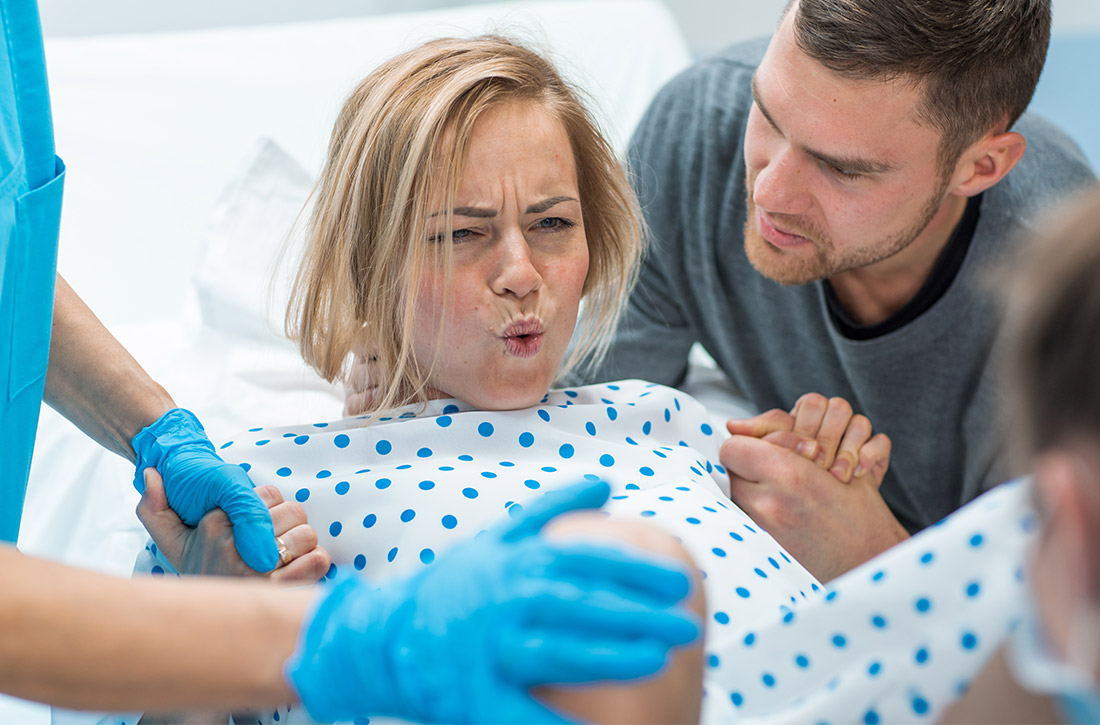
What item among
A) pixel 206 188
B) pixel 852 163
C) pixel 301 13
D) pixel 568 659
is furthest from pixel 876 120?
pixel 301 13

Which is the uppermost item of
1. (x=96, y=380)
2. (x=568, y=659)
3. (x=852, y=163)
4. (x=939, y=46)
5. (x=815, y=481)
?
(x=939, y=46)

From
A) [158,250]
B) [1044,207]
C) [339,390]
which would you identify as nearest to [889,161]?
[1044,207]

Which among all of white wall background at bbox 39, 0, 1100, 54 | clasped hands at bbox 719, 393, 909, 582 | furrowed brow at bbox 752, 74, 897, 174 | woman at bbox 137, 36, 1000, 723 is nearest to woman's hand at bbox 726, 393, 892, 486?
clasped hands at bbox 719, 393, 909, 582

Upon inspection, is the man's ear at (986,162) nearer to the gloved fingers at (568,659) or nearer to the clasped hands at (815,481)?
the clasped hands at (815,481)

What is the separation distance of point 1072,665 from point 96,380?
37.0 inches

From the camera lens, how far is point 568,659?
0.54 meters

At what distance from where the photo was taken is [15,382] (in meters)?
0.91

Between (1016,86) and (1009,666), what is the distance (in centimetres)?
91

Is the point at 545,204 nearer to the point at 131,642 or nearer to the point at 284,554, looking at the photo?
the point at 284,554

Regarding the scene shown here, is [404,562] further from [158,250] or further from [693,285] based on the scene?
[158,250]

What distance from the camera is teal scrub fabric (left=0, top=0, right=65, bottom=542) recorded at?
0.90 meters

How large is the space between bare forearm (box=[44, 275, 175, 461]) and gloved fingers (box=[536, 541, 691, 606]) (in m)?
0.66

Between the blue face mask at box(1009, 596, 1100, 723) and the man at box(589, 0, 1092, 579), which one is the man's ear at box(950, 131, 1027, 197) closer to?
the man at box(589, 0, 1092, 579)

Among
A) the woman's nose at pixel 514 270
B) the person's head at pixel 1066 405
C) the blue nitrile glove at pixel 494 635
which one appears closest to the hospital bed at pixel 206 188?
the woman's nose at pixel 514 270
